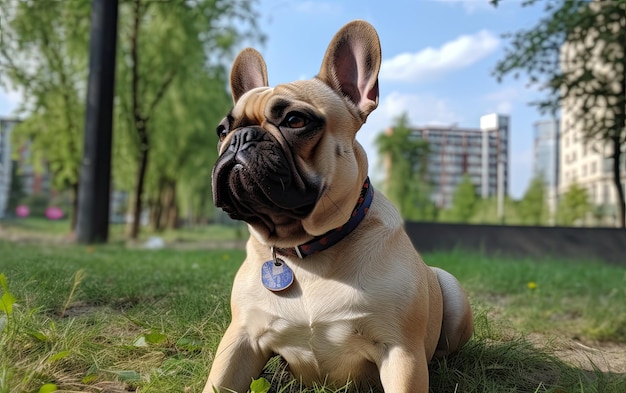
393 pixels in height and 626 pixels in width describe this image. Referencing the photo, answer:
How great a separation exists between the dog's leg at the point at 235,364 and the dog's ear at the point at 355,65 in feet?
3.47

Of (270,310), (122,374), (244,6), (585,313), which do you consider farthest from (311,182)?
(244,6)

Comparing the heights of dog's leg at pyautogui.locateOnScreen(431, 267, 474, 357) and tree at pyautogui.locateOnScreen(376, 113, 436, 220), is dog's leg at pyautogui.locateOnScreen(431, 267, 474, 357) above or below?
below

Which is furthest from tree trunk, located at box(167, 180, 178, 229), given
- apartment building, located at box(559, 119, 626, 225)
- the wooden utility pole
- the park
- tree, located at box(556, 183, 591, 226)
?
apartment building, located at box(559, 119, 626, 225)

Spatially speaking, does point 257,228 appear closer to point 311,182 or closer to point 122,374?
point 311,182

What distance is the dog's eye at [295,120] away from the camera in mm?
2102

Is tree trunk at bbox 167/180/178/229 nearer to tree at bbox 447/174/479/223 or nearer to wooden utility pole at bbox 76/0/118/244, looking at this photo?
tree at bbox 447/174/479/223

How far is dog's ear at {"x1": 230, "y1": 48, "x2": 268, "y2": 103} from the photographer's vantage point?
264cm

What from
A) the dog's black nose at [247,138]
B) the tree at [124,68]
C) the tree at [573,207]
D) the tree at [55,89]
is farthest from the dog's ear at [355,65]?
the tree at [573,207]

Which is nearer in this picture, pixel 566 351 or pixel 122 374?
pixel 122 374

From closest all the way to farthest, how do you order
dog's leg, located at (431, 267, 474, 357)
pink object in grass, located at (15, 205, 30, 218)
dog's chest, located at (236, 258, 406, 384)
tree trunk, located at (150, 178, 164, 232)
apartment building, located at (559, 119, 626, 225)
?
dog's chest, located at (236, 258, 406, 384) < dog's leg, located at (431, 267, 474, 357) < apartment building, located at (559, 119, 626, 225) < pink object in grass, located at (15, 205, 30, 218) < tree trunk, located at (150, 178, 164, 232)

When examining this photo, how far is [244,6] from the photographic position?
13867 mm

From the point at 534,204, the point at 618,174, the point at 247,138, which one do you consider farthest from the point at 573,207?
the point at 247,138

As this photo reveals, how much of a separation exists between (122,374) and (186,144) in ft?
59.5

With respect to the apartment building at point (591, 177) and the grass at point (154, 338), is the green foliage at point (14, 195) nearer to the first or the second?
the grass at point (154, 338)
